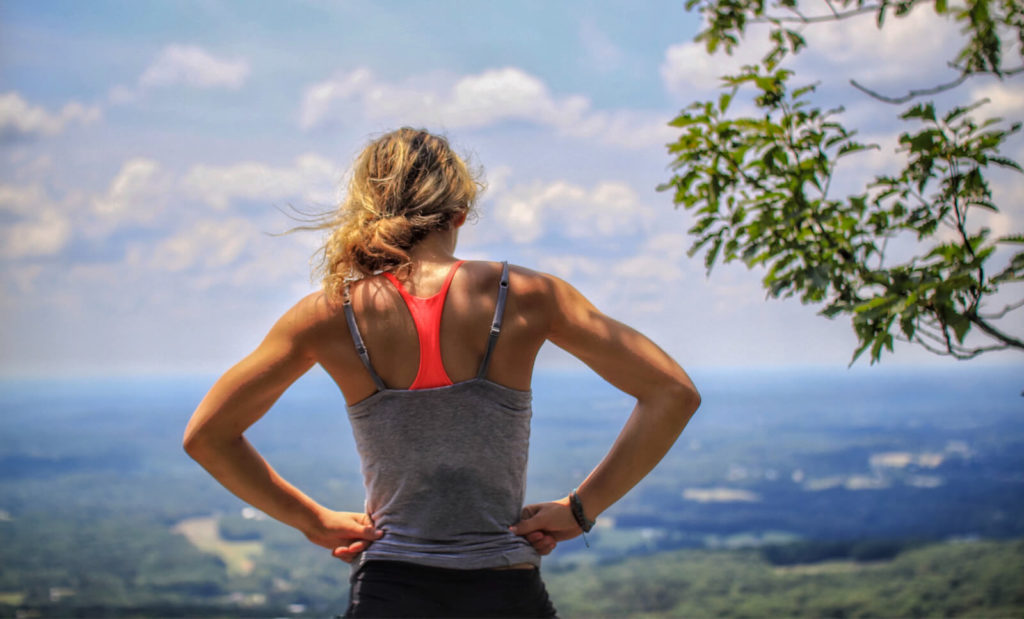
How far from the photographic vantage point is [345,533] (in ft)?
4.77

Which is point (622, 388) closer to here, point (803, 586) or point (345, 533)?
point (345, 533)

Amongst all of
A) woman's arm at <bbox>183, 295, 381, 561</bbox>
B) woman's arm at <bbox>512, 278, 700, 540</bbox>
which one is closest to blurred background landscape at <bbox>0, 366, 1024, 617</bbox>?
woman's arm at <bbox>183, 295, 381, 561</bbox>

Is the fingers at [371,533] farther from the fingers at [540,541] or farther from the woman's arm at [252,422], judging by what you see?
the fingers at [540,541]

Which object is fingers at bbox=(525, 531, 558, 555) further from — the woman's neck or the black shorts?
the woman's neck

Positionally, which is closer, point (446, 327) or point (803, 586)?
point (446, 327)

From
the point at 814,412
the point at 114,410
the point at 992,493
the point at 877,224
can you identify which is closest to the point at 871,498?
the point at 992,493

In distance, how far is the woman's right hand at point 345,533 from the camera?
141cm

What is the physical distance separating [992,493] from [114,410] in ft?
210

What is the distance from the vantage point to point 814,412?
8012cm

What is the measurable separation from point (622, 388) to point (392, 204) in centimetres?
56

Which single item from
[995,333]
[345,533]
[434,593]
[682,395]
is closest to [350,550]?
[345,533]

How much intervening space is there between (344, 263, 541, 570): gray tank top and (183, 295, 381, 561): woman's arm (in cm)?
9

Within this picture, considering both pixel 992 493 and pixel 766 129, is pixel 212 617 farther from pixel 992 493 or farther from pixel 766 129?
pixel 992 493

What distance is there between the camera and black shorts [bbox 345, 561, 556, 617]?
1.33m
